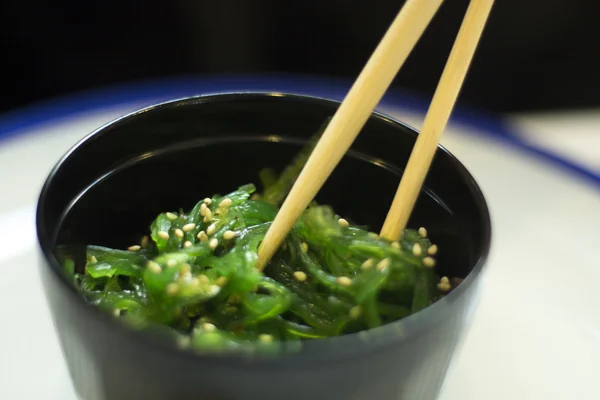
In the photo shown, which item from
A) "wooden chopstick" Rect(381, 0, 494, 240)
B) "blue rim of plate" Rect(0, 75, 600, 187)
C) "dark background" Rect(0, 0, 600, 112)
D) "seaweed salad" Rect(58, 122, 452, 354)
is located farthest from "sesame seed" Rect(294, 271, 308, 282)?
"dark background" Rect(0, 0, 600, 112)

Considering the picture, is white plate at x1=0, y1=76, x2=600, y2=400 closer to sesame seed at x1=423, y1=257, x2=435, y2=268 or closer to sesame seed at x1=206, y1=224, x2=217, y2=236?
sesame seed at x1=423, y1=257, x2=435, y2=268

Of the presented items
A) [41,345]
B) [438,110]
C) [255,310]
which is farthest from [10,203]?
[438,110]

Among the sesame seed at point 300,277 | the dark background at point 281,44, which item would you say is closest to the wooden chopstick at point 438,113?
the sesame seed at point 300,277

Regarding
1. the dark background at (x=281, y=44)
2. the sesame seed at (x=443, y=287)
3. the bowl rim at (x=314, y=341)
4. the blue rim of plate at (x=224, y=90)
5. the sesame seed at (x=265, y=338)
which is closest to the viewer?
the bowl rim at (x=314, y=341)

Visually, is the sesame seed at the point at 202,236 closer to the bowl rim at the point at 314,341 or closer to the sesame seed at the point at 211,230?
the sesame seed at the point at 211,230

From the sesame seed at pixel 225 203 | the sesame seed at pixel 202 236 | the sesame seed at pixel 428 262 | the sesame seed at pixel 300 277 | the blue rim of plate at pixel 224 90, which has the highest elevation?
the blue rim of plate at pixel 224 90
